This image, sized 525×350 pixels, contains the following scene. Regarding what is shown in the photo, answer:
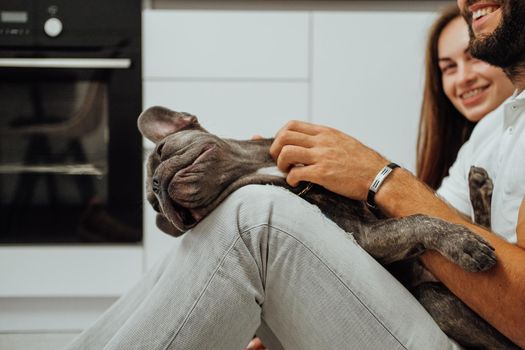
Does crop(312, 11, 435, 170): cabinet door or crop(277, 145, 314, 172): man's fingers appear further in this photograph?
crop(312, 11, 435, 170): cabinet door

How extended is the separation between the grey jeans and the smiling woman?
Answer: 0.95 metres

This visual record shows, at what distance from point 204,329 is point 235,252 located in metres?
0.13

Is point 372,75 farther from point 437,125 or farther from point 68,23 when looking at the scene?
point 68,23

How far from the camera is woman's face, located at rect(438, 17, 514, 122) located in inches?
74.0

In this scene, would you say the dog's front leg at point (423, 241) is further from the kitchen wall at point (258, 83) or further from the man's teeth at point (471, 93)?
the kitchen wall at point (258, 83)

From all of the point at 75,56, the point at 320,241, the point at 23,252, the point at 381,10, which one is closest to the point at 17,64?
the point at 75,56

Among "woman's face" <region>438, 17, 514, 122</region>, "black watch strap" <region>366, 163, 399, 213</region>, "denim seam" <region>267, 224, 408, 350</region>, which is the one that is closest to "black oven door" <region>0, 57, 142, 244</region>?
"woman's face" <region>438, 17, 514, 122</region>

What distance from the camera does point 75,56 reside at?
2.41 m

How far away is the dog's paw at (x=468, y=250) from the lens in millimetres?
1068

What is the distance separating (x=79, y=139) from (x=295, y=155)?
56.5 inches

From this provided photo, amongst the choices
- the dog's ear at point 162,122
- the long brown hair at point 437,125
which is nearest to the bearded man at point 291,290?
the dog's ear at point 162,122

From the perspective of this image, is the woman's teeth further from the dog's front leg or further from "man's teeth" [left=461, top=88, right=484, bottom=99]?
the dog's front leg

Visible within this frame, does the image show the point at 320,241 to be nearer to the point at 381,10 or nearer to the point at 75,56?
the point at 75,56

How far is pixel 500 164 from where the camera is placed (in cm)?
136
